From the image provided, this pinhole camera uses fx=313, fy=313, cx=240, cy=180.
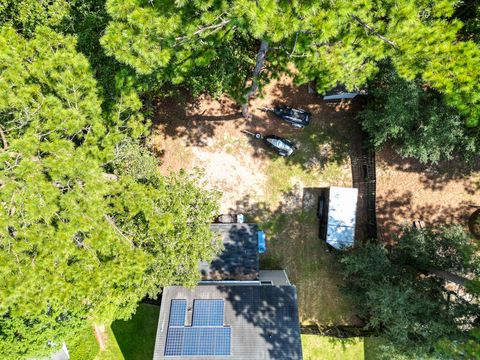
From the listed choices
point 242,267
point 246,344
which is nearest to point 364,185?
point 242,267

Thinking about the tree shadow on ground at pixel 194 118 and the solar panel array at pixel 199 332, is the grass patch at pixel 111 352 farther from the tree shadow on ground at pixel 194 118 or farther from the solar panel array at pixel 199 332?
the tree shadow on ground at pixel 194 118

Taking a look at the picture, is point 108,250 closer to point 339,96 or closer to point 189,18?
point 189,18

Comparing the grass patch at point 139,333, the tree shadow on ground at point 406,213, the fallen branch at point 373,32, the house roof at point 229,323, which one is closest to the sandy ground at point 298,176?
the tree shadow on ground at point 406,213

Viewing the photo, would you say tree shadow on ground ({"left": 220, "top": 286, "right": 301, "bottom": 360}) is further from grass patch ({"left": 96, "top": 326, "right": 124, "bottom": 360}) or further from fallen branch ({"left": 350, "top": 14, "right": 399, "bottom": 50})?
fallen branch ({"left": 350, "top": 14, "right": 399, "bottom": 50})

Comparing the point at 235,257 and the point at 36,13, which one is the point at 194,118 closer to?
the point at 235,257

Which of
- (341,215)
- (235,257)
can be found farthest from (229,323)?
(341,215)

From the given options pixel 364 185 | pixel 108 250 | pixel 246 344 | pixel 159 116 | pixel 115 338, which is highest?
pixel 159 116
